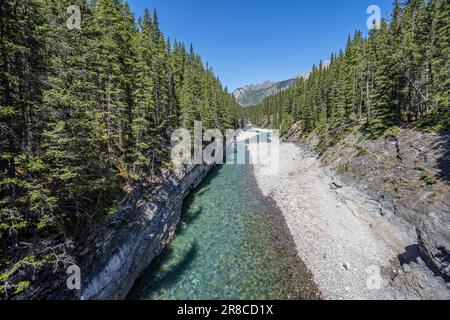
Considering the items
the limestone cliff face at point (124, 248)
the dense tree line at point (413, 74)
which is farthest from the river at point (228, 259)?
the dense tree line at point (413, 74)

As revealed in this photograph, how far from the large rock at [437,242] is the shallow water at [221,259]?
684 centimetres

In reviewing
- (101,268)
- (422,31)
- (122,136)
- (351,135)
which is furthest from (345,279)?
(422,31)

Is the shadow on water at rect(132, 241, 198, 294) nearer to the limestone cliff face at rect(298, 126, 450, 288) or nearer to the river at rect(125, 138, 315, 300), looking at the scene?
the river at rect(125, 138, 315, 300)

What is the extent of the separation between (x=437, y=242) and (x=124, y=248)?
52.6 feet

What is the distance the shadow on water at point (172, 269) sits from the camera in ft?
36.8

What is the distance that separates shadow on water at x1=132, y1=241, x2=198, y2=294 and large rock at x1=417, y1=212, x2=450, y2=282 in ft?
43.1

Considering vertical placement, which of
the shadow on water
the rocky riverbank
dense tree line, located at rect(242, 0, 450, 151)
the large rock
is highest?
dense tree line, located at rect(242, 0, 450, 151)

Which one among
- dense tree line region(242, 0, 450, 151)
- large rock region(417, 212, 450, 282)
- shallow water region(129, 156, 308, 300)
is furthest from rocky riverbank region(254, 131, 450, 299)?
dense tree line region(242, 0, 450, 151)

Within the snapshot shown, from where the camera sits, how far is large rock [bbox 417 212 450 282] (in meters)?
8.95

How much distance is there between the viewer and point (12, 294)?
19.8 feet

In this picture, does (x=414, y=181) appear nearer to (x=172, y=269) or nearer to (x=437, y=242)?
(x=437, y=242)

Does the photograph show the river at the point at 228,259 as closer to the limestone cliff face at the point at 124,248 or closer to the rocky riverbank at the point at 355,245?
the limestone cliff face at the point at 124,248
